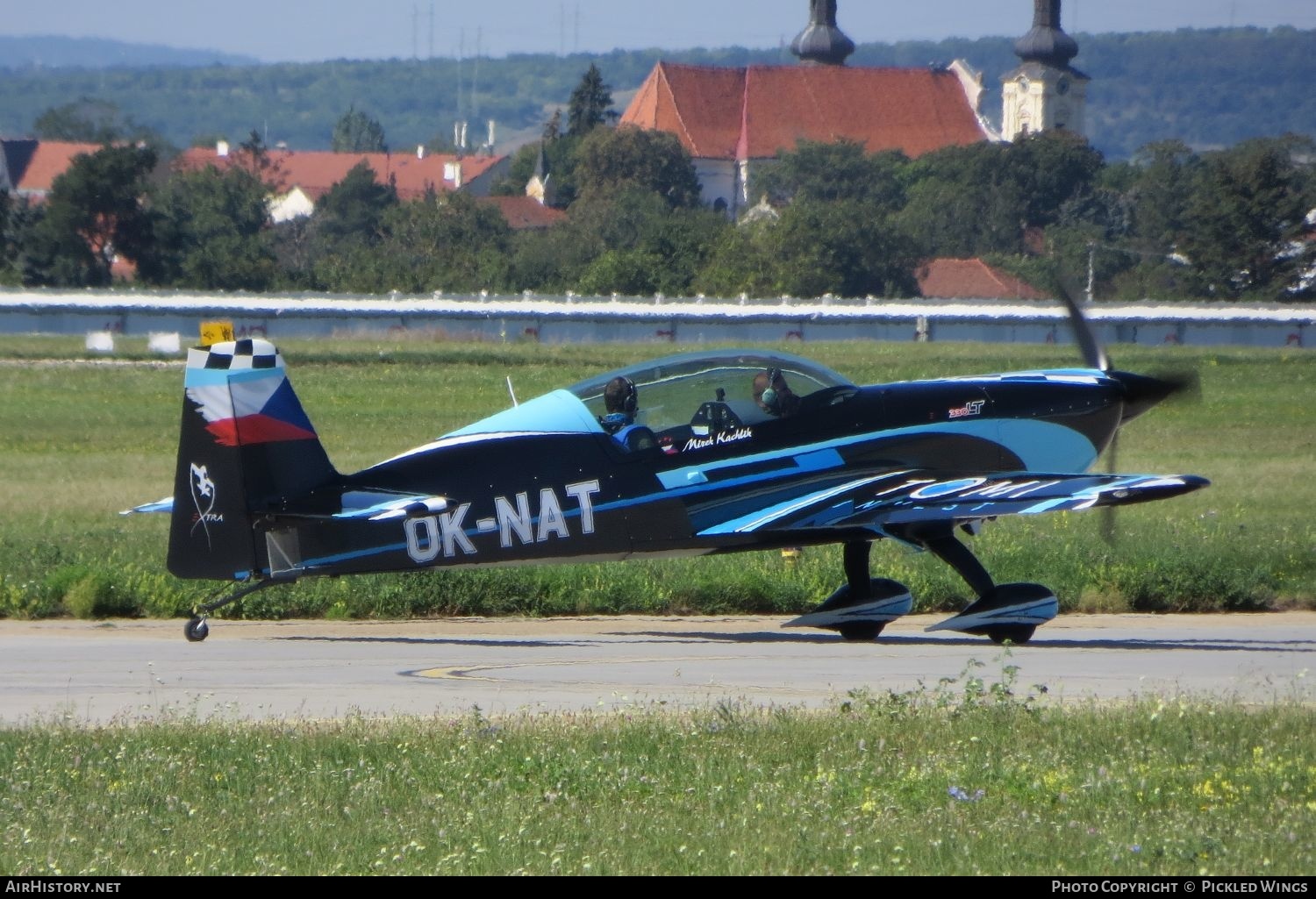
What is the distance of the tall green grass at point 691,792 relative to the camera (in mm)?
5359

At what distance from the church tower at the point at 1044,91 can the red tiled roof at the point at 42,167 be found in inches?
3369

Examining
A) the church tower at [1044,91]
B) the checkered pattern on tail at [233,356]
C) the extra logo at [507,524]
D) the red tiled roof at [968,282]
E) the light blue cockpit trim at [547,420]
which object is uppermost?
the church tower at [1044,91]

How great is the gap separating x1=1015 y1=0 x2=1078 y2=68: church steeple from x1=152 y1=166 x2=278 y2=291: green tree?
308ft

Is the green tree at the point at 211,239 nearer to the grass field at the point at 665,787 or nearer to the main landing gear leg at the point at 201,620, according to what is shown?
the grass field at the point at 665,787

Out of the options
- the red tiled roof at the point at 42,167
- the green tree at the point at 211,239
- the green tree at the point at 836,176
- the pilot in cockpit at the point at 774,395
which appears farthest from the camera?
the red tiled roof at the point at 42,167

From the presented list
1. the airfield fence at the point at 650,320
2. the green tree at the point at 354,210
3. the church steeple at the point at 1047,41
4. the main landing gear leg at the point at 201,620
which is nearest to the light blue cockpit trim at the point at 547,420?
the main landing gear leg at the point at 201,620

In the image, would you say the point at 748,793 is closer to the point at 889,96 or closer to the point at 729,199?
the point at 729,199

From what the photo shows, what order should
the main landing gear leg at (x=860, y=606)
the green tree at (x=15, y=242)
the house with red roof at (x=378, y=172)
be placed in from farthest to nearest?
1. the house with red roof at (x=378, y=172)
2. the green tree at (x=15, y=242)
3. the main landing gear leg at (x=860, y=606)

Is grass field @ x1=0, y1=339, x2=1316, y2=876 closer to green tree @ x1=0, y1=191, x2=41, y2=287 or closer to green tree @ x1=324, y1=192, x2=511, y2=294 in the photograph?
green tree @ x1=0, y1=191, x2=41, y2=287

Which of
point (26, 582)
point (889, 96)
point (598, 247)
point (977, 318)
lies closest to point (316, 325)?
point (977, 318)

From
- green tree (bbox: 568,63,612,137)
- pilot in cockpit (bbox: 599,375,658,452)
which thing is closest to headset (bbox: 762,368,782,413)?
pilot in cockpit (bbox: 599,375,658,452)

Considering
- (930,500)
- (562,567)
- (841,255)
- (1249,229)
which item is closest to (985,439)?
(930,500)

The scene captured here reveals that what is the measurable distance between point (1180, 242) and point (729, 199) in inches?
2506

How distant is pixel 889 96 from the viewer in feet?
463
